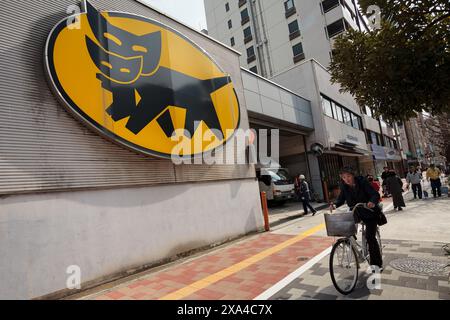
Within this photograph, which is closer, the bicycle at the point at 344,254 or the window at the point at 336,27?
the bicycle at the point at 344,254

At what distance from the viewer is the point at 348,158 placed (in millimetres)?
27938

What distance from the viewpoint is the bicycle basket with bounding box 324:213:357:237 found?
13.6ft

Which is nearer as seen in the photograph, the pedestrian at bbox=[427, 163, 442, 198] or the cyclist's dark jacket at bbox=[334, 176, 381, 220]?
the cyclist's dark jacket at bbox=[334, 176, 381, 220]

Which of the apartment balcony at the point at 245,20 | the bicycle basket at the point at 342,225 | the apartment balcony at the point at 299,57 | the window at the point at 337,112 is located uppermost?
the apartment balcony at the point at 245,20

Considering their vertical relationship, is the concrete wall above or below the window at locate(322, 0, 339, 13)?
below

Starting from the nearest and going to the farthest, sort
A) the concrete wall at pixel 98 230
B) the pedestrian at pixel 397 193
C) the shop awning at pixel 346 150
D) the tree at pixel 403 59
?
the tree at pixel 403 59, the concrete wall at pixel 98 230, the pedestrian at pixel 397 193, the shop awning at pixel 346 150

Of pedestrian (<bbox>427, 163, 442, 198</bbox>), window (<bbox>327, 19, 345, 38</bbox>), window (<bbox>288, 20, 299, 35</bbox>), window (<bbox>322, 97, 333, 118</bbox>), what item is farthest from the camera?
window (<bbox>288, 20, 299, 35</bbox>)

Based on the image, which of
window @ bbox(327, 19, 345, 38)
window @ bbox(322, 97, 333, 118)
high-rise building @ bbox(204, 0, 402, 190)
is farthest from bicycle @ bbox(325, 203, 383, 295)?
window @ bbox(327, 19, 345, 38)

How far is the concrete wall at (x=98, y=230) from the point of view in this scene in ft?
15.4

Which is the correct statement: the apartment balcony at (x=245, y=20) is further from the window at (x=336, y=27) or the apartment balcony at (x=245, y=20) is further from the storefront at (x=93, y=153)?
the storefront at (x=93, y=153)

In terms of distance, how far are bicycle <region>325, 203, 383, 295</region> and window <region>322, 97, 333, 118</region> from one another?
675 inches

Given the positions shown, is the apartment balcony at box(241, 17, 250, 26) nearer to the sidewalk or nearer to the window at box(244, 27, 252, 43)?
the window at box(244, 27, 252, 43)

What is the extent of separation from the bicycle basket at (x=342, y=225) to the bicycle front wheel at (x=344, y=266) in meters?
0.19

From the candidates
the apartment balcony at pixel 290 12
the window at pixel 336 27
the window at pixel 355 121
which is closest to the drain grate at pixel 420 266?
the window at pixel 355 121
